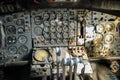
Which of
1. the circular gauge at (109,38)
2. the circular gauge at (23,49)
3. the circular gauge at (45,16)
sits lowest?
the circular gauge at (23,49)

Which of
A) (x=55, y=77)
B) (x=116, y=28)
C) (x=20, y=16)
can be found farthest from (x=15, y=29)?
(x=116, y=28)

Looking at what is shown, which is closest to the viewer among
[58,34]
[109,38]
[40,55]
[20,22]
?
[40,55]

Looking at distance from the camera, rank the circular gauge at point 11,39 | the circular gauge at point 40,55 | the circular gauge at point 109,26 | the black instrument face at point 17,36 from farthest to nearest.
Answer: the circular gauge at point 109,26 < the circular gauge at point 11,39 < the black instrument face at point 17,36 < the circular gauge at point 40,55

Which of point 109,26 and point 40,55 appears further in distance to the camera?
point 109,26

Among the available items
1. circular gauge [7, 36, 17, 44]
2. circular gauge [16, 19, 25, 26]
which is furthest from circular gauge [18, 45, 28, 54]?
circular gauge [16, 19, 25, 26]

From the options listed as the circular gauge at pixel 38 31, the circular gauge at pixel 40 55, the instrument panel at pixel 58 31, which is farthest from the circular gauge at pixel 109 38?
the circular gauge at pixel 38 31

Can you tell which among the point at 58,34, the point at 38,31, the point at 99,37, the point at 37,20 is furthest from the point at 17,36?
the point at 99,37

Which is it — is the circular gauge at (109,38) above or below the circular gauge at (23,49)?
above

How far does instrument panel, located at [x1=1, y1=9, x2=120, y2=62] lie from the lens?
5109mm

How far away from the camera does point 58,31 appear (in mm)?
5207

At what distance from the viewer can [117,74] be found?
5395mm

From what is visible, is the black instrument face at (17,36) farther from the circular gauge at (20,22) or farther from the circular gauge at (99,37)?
the circular gauge at (99,37)

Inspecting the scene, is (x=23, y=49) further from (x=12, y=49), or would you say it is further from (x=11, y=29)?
(x=11, y=29)

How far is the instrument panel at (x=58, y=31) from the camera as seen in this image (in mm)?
5109
